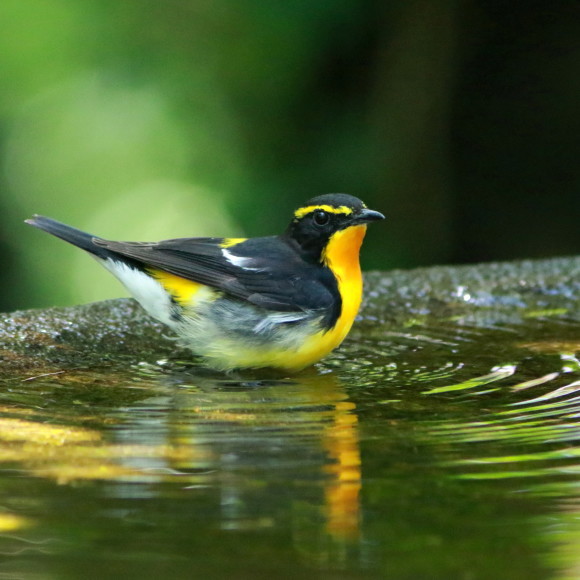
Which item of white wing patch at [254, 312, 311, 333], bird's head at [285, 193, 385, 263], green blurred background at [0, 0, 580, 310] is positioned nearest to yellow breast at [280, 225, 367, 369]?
bird's head at [285, 193, 385, 263]

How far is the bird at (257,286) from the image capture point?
Answer: 147 inches

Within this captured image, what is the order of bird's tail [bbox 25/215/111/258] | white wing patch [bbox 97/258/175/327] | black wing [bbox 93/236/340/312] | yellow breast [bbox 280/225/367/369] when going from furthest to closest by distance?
bird's tail [bbox 25/215/111/258] → white wing patch [bbox 97/258/175/327] → black wing [bbox 93/236/340/312] → yellow breast [bbox 280/225/367/369]

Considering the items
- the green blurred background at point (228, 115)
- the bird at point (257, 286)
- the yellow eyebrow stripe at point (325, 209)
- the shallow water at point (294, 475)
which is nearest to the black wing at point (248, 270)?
the bird at point (257, 286)

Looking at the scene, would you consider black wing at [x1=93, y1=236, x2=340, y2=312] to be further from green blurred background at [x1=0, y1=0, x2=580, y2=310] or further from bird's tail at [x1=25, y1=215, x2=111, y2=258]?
green blurred background at [x1=0, y1=0, x2=580, y2=310]

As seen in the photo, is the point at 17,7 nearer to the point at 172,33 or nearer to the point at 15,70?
the point at 15,70

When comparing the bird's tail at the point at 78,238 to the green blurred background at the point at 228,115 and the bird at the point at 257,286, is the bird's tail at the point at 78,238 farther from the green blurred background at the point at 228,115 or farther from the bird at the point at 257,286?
the green blurred background at the point at 228,115

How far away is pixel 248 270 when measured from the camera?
153 inches

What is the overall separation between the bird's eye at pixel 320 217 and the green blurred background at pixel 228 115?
348cm

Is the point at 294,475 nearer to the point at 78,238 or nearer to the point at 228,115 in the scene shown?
the point at 78,238

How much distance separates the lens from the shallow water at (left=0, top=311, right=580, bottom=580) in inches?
64.8

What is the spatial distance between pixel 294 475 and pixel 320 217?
6.55 ft

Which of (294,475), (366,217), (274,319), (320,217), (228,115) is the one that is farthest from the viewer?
(228,115)

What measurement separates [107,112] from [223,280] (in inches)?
165

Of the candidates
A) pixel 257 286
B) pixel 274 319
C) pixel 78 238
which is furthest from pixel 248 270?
pixel 78 238
